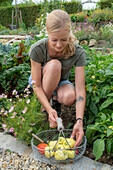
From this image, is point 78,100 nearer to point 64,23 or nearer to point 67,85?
point 67,85

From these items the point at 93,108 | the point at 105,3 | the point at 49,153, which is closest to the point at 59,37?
the point at 93,108

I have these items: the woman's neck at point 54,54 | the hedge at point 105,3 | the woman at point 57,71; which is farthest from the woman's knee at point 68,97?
the hedge at point 105,3

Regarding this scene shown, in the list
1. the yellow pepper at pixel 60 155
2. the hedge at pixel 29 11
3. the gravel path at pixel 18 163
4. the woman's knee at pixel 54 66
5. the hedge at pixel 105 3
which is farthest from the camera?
the hedge at pixel 29 11

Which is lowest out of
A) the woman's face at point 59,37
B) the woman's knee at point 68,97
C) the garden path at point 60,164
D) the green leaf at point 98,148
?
the garden path at point 60,164

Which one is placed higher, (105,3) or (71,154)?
(105,3)

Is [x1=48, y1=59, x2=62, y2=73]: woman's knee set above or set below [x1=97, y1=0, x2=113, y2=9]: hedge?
below

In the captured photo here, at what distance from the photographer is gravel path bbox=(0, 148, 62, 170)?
1.79 m

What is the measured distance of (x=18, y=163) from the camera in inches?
73.5

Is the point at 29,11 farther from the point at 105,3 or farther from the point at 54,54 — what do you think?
the point at 54,54

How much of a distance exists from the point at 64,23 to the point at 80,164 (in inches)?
48.7

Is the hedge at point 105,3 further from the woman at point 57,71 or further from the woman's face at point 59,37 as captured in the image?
the woman's face at point 59,37

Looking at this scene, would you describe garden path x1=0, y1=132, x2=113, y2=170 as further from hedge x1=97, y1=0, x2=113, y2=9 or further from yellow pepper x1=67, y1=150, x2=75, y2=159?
hedge x1=97, y1=0, x2=113, y2=9

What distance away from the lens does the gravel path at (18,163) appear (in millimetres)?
1787

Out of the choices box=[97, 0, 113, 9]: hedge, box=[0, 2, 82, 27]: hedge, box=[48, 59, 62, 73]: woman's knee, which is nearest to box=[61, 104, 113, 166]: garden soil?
box=[48, 59, 62, 73]: woman's knee
